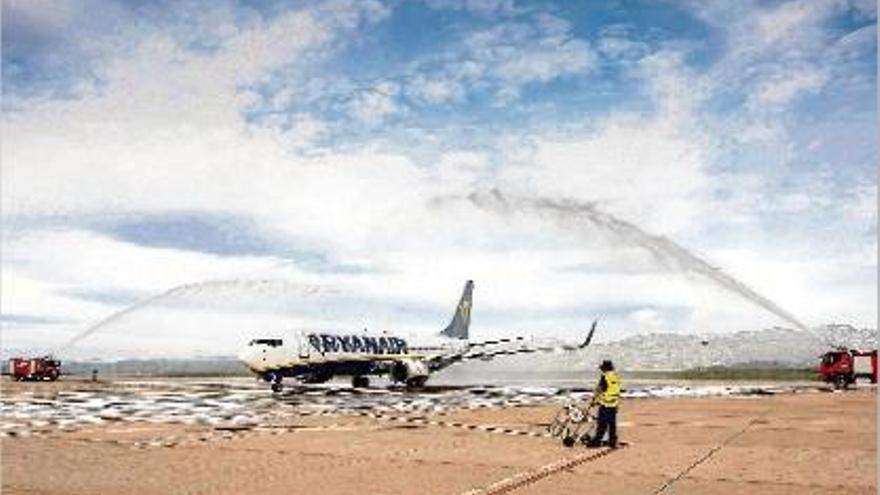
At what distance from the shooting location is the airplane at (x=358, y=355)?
46.6 m

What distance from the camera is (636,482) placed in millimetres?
13078

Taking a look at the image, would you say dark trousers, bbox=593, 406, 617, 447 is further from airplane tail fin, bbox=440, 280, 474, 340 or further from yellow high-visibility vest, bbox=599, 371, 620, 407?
airplane tail fin, bbox=440, 280, 474, 340

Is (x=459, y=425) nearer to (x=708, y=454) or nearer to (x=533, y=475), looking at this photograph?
(x=708, y=454)

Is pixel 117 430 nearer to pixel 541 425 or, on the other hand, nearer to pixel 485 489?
pixel 541 425

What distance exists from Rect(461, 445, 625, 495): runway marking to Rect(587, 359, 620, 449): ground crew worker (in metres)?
0.83

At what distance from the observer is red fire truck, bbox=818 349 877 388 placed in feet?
189

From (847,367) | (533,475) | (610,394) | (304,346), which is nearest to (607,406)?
(610,394)

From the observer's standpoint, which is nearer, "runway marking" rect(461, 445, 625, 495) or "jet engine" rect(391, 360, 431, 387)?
"runway marking" rect(461, 445, 625, 495)

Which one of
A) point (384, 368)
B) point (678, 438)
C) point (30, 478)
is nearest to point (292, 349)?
point (384, 368)

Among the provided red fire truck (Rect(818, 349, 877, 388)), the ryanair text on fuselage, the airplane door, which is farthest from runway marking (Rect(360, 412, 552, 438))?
red fire truck (Rect(818, 349, 877, 388))

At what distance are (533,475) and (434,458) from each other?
2.81m

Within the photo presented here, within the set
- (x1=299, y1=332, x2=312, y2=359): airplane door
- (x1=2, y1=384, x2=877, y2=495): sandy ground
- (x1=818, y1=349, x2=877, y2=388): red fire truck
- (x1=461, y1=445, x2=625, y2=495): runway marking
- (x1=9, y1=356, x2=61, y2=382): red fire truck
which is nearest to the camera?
(x1=461, y1=445, x2=625, y2=495): runway marking

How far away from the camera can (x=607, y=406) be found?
18188mm

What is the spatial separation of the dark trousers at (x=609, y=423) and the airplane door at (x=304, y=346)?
3196cm
